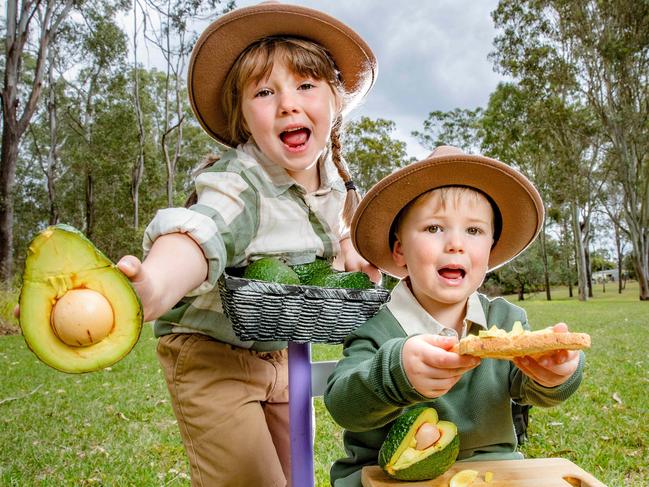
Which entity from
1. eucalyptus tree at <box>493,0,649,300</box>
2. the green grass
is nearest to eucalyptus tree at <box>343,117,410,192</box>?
eucalyptus tree at <box>493,0,649,300</box>

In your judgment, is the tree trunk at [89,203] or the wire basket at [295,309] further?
the tree trunk at [89,203]

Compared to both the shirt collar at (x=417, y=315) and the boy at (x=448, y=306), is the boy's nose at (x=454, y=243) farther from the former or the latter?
the shirt collar at (x=417, y=315)

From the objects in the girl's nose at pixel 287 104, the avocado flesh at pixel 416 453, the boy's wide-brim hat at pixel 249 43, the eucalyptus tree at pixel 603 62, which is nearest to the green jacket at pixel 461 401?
the avocado flesh at pixel 416 453

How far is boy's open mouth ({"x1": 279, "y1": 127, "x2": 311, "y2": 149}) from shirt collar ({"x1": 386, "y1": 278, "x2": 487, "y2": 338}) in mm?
600

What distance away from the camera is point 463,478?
5.31 feet

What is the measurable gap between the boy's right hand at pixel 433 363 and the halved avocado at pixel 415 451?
0.69 feet

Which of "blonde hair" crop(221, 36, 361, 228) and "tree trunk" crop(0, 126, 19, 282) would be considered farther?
"tree trunk" crop(0, 126, 19, 282)

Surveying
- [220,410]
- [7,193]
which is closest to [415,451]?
[220,410]

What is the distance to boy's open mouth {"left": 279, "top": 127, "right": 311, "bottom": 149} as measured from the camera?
2037mm

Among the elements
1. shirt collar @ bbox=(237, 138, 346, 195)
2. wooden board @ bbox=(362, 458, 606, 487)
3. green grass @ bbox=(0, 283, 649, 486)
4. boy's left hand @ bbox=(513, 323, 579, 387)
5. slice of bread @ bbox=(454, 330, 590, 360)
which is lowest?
green grass @ bbox=(0, 283, 649, 486)

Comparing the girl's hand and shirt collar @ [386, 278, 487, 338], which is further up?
Answer: the girl's hand

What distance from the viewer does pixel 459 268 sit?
6.19 ft

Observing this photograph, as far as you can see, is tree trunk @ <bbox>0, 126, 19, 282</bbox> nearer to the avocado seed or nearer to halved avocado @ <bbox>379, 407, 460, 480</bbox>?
halved avocado @ <bbox>379, 407, 460, 480</bbox>

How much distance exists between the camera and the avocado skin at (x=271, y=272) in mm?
1722
